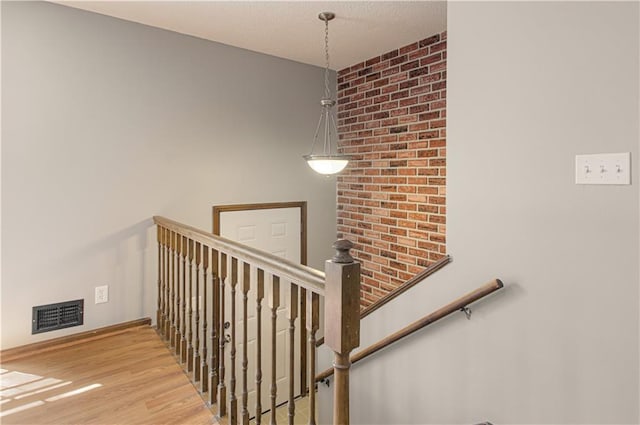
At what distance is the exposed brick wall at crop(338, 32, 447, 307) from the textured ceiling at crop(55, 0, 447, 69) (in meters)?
0.29

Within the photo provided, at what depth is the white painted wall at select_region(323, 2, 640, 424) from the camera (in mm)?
1410

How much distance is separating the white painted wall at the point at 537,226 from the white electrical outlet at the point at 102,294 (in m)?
2.22

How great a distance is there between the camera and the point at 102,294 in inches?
112

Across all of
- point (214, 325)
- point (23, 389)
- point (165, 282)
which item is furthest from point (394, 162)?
point (23, 389)

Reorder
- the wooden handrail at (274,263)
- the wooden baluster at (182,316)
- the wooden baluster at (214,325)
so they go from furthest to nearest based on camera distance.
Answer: the wooden baluster at (182,316) → the wooden baluster at (214,325) → the wooden handrail at (274,263)

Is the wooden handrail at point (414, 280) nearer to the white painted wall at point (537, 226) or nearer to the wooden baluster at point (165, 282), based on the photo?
the white painted wall at point (537, 226)

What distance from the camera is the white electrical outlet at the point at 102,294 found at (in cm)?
282

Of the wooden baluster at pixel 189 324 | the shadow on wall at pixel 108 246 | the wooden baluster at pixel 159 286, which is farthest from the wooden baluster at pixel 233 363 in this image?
the shadow on wall at pixel 108 246

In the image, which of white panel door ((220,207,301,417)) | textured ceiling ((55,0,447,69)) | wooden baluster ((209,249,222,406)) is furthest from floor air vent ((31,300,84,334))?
textured ceiling ((55,0,447,69))

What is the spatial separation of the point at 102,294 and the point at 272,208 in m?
1.60

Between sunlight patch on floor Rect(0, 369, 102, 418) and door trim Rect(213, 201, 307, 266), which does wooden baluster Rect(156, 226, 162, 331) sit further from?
sunlight patch on floor Rect(0, 369, 102, 418)

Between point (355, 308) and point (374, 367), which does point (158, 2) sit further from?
point (374, 367)

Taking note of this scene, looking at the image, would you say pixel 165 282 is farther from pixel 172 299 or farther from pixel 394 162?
pixel 394 162

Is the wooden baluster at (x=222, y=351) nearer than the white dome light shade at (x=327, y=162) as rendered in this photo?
Yes
